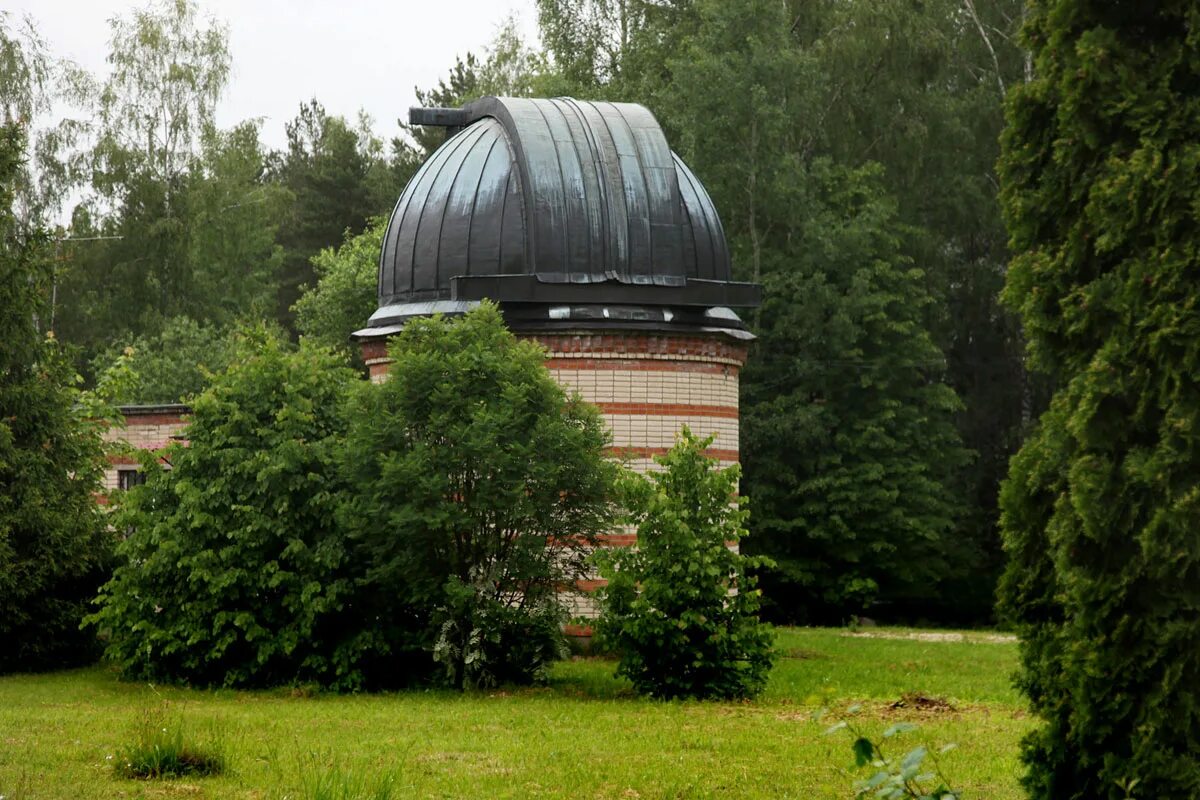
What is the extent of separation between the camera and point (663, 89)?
3509cm

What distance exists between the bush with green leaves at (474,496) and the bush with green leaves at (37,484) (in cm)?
410

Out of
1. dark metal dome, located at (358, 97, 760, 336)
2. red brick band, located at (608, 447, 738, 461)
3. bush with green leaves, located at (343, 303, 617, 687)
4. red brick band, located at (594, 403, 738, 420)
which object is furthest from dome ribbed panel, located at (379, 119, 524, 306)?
bush with green leaves, located at (343, 303, 617, 687)

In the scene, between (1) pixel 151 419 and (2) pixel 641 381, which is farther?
(1) pixel 151 419

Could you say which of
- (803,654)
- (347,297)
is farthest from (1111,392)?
(347,297)

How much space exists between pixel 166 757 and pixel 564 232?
11301 mm

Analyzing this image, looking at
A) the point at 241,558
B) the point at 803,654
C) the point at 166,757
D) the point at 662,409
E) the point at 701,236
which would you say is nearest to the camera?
the point at 166,757

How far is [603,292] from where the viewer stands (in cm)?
2134

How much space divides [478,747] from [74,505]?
8.63 metres

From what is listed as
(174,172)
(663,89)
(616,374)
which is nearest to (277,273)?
(174,172)

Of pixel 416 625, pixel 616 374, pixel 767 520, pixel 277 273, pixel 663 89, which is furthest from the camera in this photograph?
pixel 277 273

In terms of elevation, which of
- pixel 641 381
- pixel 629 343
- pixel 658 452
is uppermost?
pixel 629 343

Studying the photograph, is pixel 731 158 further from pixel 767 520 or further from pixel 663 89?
pixel 767 520

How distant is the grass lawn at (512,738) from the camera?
10.9 metres

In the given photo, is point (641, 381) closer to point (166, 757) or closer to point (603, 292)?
point (603, 292)
